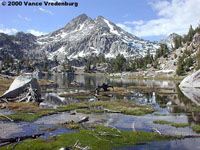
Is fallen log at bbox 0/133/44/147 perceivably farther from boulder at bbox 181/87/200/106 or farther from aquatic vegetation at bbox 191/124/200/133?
boulder at bbox 181/87/200/106

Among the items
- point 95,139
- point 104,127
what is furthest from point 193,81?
point 95,139

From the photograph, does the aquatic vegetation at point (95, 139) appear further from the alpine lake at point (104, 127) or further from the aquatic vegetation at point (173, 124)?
the aquatic vegetation at point (173, 124)

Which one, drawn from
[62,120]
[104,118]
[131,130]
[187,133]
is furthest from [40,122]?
[187,133]

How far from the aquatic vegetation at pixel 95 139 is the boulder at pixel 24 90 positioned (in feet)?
129

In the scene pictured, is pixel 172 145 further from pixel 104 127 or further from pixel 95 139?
pixel 104 127

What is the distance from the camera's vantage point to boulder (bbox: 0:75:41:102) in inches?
3383

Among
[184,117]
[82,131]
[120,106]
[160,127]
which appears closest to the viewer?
[82,131]

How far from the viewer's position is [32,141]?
42.9 m

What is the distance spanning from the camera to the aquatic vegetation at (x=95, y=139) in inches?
1614

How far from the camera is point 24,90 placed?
90.4 m

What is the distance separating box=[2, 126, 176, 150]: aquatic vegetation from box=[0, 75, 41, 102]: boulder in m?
39.4

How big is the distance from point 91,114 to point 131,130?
55.1 feet

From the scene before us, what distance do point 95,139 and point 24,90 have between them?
163 ft

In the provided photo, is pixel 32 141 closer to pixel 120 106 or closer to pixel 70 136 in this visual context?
pixel 70 136
